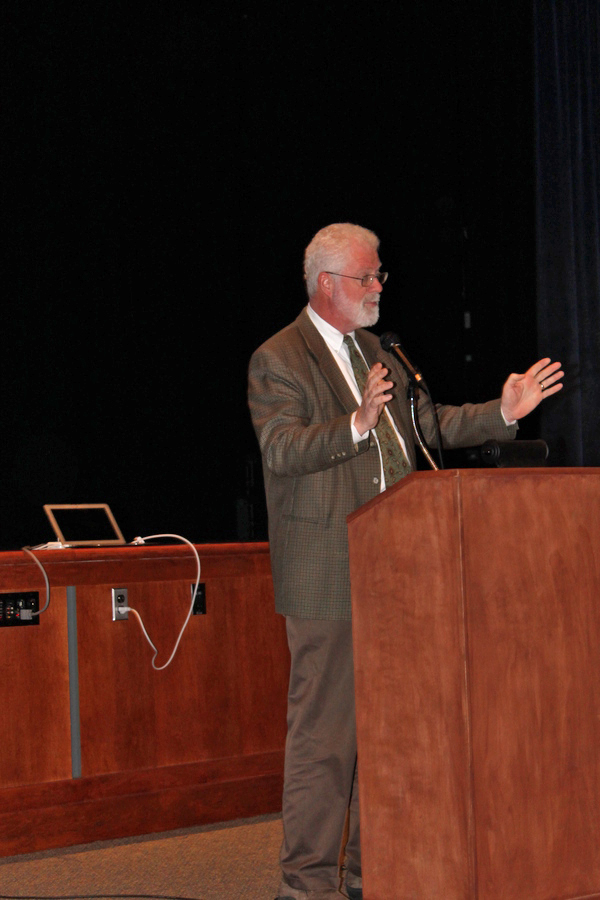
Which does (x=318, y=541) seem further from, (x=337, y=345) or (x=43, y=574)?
(x=43, y=574)

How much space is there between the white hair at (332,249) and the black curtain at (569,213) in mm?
2333

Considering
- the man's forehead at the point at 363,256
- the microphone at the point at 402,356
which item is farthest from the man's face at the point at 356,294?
the microphone at the point at 402,356

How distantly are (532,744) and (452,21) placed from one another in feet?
14.3

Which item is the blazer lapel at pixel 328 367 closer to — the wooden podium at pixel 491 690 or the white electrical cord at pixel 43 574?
the wooden podium at pixel 491 690

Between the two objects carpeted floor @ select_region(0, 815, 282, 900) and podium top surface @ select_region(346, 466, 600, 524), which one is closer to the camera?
podium top surface @ select_region(346, 466, 600, 524)

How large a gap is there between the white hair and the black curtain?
91.9 inches

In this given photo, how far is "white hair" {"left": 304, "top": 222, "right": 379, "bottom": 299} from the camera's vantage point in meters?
2.44

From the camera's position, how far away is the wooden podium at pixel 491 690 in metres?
1.66

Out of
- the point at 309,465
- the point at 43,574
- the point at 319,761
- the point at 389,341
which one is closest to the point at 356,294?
the point at 389,341

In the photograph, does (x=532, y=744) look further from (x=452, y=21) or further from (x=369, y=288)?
(x=452, y=21)

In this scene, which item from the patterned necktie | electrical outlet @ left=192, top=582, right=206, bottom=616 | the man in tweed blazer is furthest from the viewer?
electrical outlet @ left=192, top=582, right=206, bottom=616

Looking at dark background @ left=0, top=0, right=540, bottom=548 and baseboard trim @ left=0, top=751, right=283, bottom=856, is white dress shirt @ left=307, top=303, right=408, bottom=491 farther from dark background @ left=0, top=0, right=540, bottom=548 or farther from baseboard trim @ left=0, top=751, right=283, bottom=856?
dark background @ left=0, top=0, right=540, bottom=548

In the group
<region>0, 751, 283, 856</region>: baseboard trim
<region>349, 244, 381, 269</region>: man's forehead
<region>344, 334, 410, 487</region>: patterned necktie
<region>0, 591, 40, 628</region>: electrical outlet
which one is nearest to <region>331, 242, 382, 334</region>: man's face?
<region>349, 244, 381, 269</region>: man's forehead

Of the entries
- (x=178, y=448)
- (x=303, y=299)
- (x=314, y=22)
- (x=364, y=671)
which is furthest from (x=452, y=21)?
(x=364, y=671)
